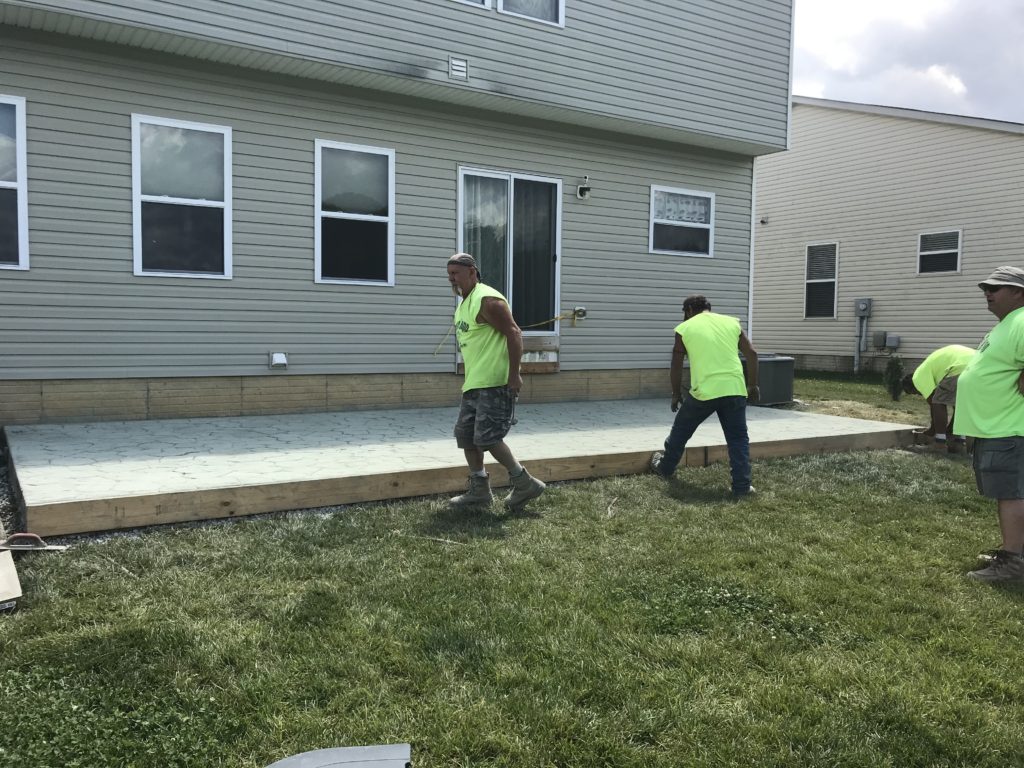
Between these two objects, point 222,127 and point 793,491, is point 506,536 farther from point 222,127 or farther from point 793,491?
point 222,127

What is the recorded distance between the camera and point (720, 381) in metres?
5.91

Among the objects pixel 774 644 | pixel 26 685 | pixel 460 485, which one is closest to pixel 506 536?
pixel 460 485

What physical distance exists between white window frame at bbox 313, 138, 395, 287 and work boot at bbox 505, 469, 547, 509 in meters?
4.40

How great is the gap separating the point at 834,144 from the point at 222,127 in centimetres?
1479

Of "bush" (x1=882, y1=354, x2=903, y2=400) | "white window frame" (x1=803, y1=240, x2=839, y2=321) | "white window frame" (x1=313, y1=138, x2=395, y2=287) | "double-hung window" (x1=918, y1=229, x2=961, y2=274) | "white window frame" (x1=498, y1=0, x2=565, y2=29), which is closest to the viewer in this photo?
"white window frame" (x1=313, y1=138, x2=395, y2=287)

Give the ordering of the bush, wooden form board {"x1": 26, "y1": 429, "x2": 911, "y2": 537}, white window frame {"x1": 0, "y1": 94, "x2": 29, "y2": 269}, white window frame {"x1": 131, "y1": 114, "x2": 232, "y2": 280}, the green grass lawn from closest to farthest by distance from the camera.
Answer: the green grass lawn
wooden form board {"x1": 26, "y1": 429, "x2": 911, "y2": 537}
white window frame {"x1": 0, "y1": 94, "x2": 29, "y2": 269}
white window frame {"x1": 131, "y1": 114, "x2": 232, "y2": 280}
the bush

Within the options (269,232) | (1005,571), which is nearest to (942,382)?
(1005,571)

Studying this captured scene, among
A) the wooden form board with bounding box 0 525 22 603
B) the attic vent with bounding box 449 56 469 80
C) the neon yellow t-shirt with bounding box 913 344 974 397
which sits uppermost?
the attic vent with bounding box 449 56 469 80

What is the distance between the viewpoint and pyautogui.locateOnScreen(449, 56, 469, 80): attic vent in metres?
8.62

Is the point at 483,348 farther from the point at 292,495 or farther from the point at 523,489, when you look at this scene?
the point at 292,495

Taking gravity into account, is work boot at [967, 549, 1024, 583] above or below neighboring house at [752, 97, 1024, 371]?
below

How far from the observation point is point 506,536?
4.58m

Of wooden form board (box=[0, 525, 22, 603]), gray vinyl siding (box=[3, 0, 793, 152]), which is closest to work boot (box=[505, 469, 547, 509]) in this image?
wooden form board (box=[0, 525, 22, 603])

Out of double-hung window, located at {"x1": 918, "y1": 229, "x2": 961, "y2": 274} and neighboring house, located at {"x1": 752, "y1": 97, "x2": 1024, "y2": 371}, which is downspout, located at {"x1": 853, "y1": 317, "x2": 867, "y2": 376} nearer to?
neighboring house, located at {"x1": 752, "y1": 97, "x2": 1024, "y2": 371}
